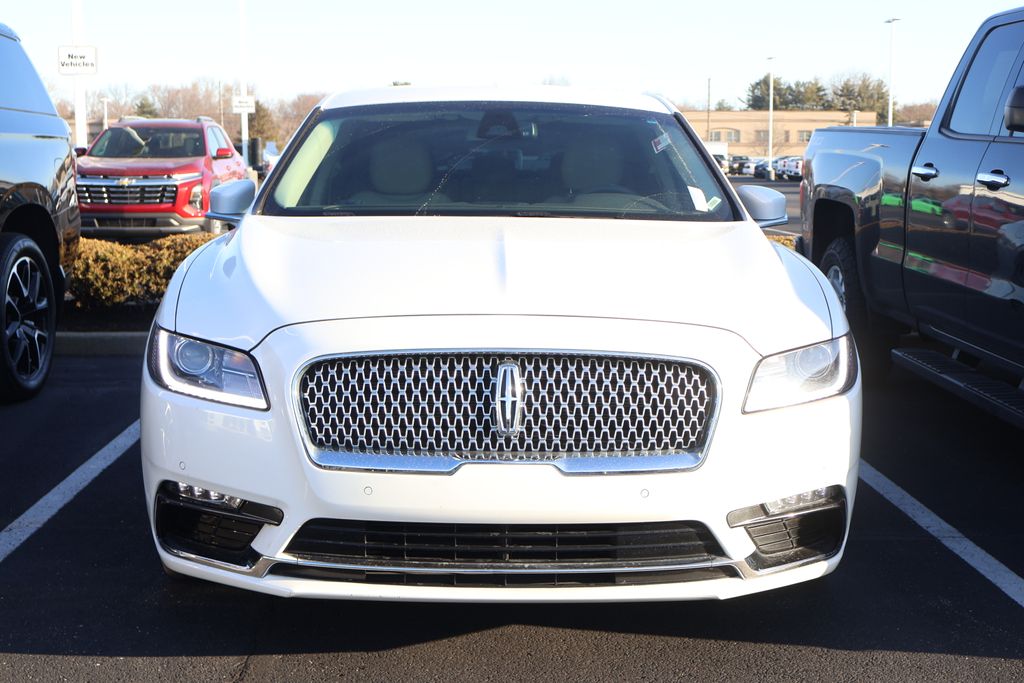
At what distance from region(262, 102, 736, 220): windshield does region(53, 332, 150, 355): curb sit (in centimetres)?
368

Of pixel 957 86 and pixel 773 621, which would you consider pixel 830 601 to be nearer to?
pixel 773 621

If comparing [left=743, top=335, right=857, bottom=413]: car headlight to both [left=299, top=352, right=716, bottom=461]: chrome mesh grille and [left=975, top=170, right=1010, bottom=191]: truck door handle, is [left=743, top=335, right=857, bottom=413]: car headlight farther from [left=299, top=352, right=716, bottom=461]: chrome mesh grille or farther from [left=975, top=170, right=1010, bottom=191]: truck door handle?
[left=975, top=170, right=1010, bottom=191]: truck door handle

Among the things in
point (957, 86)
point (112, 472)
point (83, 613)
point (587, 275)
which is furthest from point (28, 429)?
point (957, 86)

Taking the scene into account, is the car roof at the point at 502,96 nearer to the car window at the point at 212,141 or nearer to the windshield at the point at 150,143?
the car window at the point at 212,141

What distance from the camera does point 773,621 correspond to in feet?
12.4

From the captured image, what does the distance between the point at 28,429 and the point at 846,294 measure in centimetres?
449

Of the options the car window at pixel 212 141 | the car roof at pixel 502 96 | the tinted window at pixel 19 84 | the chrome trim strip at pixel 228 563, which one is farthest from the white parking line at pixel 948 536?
the car window at pixel 212 141

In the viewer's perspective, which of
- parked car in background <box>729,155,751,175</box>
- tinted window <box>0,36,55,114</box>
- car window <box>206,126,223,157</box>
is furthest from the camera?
parked car in background <box>729,155,751,175</box>

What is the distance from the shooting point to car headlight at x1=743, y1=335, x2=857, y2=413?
3.35 m

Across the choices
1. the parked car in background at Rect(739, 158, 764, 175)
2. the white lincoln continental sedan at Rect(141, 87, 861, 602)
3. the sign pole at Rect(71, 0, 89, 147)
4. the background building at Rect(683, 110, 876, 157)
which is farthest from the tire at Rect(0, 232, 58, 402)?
the background building at Rect(683, 110, 876, 157)

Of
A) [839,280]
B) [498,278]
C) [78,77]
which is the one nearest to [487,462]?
[498,278]

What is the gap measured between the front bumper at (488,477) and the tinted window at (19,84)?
4097 millimetres

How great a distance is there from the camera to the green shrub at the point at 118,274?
8.67m

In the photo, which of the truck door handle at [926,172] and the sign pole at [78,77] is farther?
the sign pole at [78,77]
